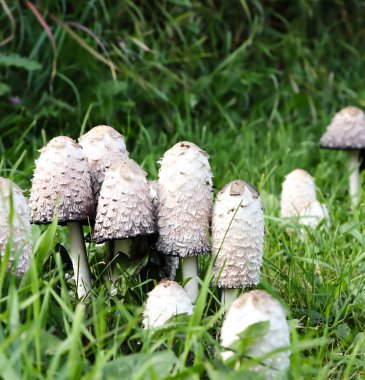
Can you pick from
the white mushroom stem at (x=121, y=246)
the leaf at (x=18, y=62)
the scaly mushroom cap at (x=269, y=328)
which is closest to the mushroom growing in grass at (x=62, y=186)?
the white mushroom stem at (x=121, y=246)

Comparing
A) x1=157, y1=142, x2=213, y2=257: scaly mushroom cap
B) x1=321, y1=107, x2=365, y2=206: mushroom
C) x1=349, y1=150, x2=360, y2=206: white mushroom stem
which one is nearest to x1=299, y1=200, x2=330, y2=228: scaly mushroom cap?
x1=349, y1=150, x2=360, y2=206: white mushroom stem

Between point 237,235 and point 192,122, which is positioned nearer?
point 237,235

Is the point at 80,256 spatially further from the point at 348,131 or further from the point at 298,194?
the point at 348,131

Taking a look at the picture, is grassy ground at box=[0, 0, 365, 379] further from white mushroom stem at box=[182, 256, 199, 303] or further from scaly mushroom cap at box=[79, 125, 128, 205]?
scaly mushroom cap at box=[79, 125, 128, 205]

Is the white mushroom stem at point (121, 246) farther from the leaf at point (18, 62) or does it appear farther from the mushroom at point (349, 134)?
the mushroom at point (349, 134)

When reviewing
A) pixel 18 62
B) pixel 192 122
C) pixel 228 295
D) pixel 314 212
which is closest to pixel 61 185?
pixel 228 295

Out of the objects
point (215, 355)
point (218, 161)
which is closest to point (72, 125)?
point (218, 161)
